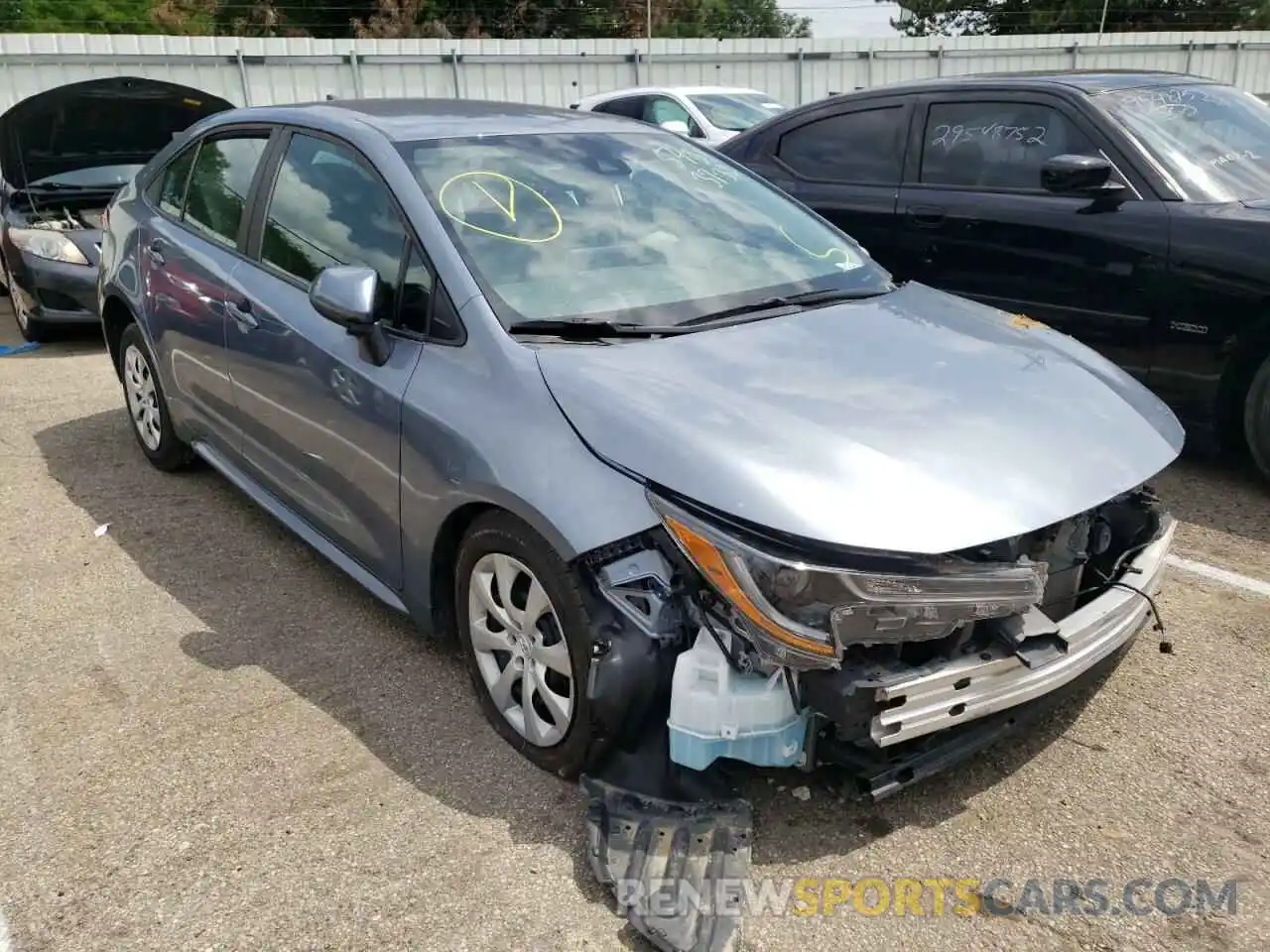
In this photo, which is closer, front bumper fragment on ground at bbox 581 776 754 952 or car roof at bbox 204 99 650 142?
front bumper fragment on ground at bbox 581 776 754 952

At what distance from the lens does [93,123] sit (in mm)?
8180

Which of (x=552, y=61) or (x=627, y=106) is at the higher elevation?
(x=552, y=61)

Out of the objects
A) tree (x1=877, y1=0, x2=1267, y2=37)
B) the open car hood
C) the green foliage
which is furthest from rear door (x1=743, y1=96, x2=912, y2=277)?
tree (x1=877, y1=0, x2=1267, y2=37)

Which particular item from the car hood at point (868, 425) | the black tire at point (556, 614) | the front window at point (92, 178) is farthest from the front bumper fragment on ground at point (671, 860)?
the front window at point (92, 178)

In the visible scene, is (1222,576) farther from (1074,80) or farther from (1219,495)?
(1074,80)

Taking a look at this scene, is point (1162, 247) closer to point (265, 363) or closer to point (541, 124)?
point (541, 124)

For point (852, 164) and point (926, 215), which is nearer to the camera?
point (926, 215)

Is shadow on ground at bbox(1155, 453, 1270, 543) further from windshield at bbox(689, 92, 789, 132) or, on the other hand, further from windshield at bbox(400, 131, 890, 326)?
windshield at bbox(689, 92, 789, 132)

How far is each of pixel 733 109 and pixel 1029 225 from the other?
738cm

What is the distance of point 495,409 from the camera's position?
272cm

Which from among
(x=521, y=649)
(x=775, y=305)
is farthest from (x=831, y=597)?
(x=775, y=305)

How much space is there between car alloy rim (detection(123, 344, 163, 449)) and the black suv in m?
3.54

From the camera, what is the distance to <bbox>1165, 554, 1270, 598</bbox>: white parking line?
374 cm

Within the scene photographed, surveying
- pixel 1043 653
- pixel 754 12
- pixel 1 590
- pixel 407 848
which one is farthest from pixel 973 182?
pixel 754 12
